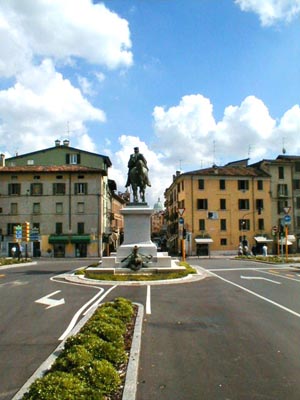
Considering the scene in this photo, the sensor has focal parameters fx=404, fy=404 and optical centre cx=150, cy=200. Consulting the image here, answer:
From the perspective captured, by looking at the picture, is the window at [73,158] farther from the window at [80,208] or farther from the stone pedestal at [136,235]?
the stone pedestal at [136,235]

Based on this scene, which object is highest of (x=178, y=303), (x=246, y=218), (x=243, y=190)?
(x=243, y=190)

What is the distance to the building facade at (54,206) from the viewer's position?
194 feet

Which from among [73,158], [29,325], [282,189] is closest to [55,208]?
[73,158]

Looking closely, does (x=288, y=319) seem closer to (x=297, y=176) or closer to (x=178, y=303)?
(x=178, y=303)

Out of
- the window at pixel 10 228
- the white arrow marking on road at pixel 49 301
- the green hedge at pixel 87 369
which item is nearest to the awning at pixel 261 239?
the window at pixel 10 228

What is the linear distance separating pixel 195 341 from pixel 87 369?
10.1 ft

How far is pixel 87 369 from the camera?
17.5 feet

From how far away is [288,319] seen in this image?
32.9ft

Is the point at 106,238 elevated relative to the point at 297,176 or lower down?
lower down

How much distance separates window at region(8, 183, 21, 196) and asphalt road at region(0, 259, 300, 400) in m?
48.0

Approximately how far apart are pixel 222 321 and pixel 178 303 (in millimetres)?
2985

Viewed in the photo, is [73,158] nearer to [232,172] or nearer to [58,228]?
[58,228]

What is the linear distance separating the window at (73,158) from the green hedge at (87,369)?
56866 millimetres

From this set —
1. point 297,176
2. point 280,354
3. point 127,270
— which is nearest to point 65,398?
point 280,354
